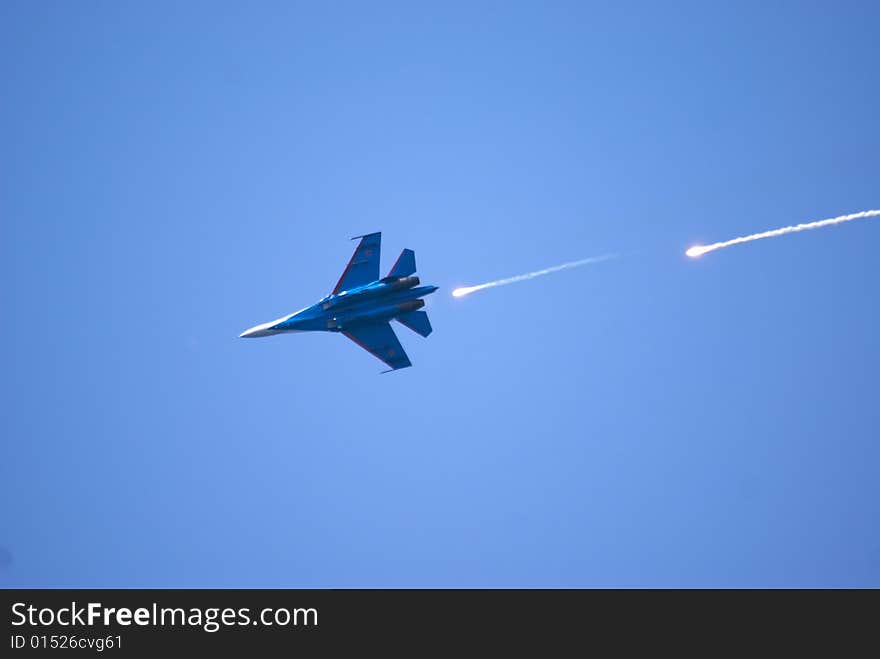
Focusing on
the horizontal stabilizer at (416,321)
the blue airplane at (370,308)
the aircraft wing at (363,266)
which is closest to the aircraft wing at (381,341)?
the blue airplane at (370,308)

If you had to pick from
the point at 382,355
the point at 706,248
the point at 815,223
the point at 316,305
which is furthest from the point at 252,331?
the point at 815,223

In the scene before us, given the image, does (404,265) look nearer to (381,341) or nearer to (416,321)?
(416,321)

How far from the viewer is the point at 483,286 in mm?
66375

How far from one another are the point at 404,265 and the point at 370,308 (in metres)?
4.27

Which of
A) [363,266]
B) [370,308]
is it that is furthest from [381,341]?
[363,266]

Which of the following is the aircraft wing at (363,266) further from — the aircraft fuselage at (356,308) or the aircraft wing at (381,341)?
the aircraft wing at (381,341)

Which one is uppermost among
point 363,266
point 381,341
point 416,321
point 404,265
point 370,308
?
point 363,266

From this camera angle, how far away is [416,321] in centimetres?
6431

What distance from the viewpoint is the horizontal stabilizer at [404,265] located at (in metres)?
63.4
